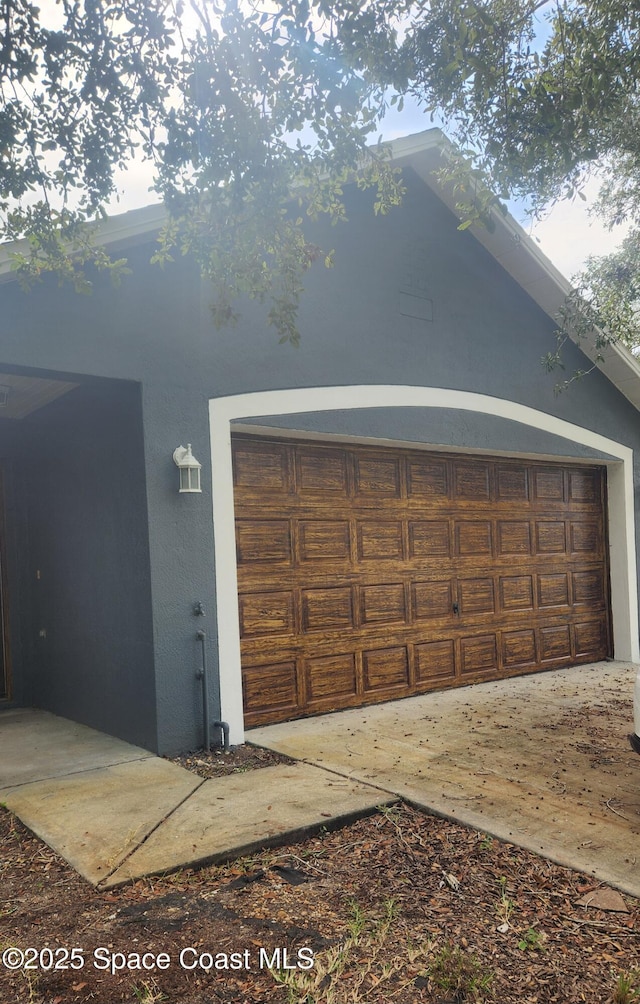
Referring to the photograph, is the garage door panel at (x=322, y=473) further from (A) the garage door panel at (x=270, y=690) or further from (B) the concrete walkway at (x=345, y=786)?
(B) the concrete walkway at (x=345, y=786)

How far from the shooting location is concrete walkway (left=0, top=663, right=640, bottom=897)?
153 inches

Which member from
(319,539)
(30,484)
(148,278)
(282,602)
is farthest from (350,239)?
(30,484)

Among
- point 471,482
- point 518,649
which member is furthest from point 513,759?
point 471,482

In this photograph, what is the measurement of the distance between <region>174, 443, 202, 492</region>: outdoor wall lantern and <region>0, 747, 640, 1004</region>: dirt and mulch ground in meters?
2.64

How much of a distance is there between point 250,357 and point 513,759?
3.79 meters

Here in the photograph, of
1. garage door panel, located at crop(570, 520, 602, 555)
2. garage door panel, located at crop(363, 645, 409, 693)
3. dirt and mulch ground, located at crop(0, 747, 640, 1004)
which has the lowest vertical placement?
dirt and mulch ground, located at crop(0, 747, 640, 1004)

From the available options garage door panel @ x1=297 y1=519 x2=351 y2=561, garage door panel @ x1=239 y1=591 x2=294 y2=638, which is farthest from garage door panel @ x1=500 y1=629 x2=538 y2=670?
garage door panel @ x1=239 y1=591 x2=294 y2=638

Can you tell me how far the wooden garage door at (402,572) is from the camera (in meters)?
6.55

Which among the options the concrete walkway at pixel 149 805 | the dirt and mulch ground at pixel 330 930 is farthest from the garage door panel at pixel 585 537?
the dirt and mulch ground at pixel 330 930

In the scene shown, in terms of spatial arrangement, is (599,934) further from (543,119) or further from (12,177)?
(12,177)

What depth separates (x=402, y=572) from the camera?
755 centimetres

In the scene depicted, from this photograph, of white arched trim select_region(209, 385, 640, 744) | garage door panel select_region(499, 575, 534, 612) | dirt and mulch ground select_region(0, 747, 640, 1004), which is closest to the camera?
dirt and mulch ground select_region(0, 747, 640, 1004)

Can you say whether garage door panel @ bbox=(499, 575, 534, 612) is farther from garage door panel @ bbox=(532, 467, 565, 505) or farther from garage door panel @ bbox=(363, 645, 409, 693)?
garage door panel @ bbox=(363, 645, 409, 693)

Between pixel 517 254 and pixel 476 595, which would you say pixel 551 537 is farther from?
pixel 517 254
